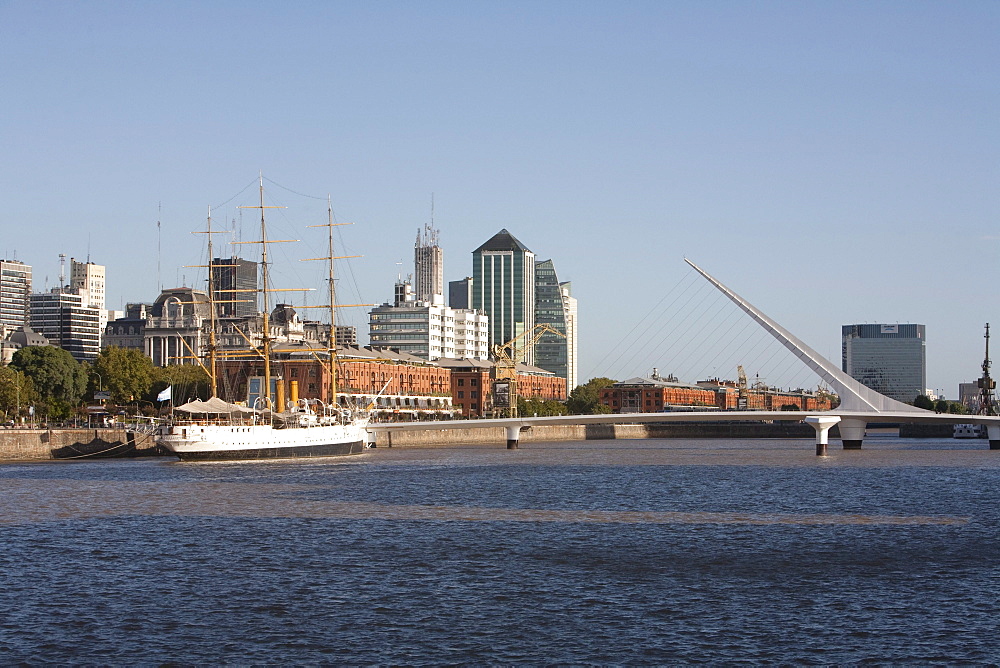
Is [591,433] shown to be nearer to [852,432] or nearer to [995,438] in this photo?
[995,438]

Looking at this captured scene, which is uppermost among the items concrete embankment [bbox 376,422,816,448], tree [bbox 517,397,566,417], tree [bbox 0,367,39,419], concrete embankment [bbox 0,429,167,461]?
tree [bbox 0,367,39,419]

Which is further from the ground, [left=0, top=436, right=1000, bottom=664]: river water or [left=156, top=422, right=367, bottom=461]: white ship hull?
[left=156, top=422, right=367, bottom=461]: white ship hull

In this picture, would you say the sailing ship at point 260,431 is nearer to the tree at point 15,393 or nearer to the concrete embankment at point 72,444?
the concrete embankment at point 72,444

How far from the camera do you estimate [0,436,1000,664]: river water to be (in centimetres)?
2111

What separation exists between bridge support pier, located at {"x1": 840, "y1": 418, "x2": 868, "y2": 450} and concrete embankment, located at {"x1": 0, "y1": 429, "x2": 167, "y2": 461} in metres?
52.0

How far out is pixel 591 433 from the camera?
150375 mm

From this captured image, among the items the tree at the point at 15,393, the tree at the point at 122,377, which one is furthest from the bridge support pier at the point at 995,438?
the tree at the point at 15,393

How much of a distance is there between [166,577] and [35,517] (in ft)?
47.0

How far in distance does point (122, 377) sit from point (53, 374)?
616cm

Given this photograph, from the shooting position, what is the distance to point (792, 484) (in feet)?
188

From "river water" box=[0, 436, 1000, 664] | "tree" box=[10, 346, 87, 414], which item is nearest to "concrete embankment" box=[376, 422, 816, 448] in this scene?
"tree" box=[10, 346, 87, 414]

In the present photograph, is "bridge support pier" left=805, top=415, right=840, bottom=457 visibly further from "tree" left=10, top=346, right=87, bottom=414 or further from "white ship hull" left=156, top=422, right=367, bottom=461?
"tree" left=10, top=346, right=87, bottom=414

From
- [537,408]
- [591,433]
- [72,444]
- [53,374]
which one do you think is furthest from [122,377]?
[537,408]

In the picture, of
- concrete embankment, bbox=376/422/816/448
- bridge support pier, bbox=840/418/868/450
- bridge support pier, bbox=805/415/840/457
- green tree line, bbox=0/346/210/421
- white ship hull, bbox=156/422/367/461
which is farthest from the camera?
concrete embankment, bbox=376/422/816/448
